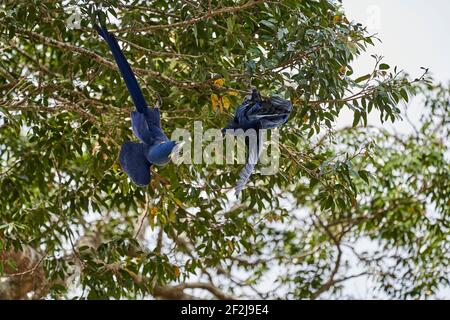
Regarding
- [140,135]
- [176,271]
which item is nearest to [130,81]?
[140,135]

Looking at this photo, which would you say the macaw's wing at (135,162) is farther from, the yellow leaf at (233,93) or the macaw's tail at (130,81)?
the yellow leaf at (233,93)

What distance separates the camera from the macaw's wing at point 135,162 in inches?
104

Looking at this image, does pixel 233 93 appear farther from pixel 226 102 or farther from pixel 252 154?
pixel 252 154

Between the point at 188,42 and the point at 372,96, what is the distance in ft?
3.41

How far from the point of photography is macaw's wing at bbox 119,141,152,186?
265 centimetres

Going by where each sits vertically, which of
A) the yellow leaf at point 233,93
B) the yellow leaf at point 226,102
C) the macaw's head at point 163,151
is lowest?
the macaw's head at point 163,151

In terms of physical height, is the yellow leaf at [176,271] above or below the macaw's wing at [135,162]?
above

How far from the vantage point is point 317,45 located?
10.6 ft

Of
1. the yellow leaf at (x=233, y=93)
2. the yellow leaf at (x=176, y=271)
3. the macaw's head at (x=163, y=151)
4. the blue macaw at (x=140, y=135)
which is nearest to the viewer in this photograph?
the macaw's head at (x=163, y=151)

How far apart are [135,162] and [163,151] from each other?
21cm

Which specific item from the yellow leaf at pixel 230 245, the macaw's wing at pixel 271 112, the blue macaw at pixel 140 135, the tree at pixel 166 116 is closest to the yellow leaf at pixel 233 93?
the tree at pixel 166 116

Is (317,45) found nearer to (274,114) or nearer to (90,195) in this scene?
(274,114)

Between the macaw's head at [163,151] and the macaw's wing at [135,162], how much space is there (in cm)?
12
